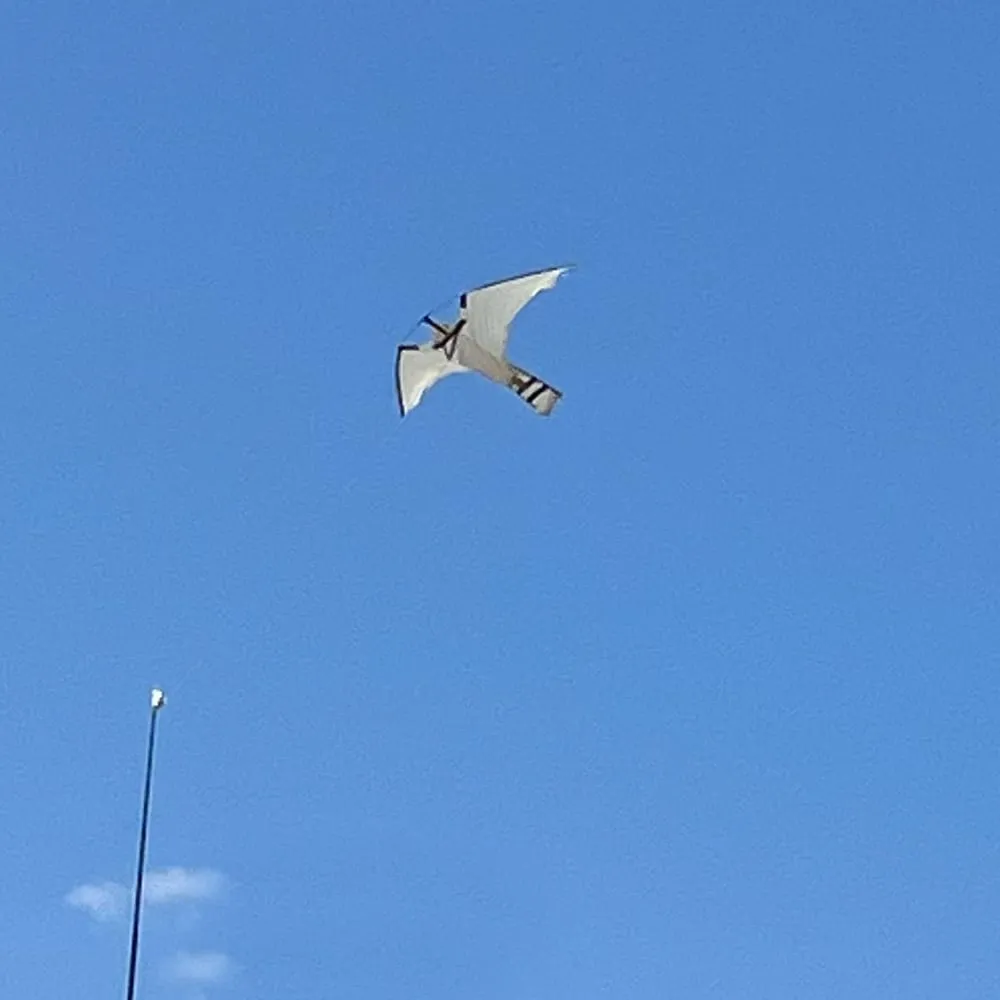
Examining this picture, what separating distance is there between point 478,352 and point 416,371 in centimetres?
262

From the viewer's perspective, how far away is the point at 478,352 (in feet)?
221

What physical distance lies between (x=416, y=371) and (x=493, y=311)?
300cm

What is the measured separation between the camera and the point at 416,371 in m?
69.4

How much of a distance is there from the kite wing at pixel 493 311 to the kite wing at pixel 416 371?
4.60ft

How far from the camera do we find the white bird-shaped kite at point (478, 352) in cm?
6606

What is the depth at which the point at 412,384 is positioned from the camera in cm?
6956

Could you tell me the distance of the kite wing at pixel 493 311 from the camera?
6719 cm

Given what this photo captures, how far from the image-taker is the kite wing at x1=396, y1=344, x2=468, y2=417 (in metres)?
68.9

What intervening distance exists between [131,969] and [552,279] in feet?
87.1

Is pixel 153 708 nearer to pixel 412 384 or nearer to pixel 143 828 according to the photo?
pixel 143 828

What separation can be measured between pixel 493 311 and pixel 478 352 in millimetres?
1267

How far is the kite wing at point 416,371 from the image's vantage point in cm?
6888

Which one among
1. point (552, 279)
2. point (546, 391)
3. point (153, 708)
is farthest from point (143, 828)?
point (552, 279)

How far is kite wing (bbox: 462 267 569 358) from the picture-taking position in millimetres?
67188
